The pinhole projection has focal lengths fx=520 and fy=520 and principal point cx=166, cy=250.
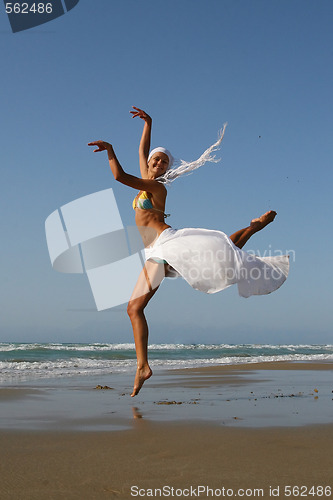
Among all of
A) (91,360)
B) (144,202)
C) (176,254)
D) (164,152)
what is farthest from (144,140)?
(91,360)

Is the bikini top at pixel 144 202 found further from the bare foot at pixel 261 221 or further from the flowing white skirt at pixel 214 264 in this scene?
the bare foot at pixel 261 221

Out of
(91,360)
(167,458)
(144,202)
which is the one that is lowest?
(91,360)

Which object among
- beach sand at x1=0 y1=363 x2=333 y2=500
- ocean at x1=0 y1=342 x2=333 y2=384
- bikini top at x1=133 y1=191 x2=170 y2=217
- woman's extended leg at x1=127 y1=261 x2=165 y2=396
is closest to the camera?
beach sand at x1=0 y1=363 x2=333 y2=500

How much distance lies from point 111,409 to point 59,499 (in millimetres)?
2781

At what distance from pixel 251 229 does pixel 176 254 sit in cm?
87

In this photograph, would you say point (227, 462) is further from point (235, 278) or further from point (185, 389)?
point (185, 389)

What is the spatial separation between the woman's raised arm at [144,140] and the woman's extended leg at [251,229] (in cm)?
120

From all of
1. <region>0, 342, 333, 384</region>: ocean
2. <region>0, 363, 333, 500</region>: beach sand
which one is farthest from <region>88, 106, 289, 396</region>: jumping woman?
<region>0, 342, 333, 384</region>: ocean

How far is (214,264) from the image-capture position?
4.79 m

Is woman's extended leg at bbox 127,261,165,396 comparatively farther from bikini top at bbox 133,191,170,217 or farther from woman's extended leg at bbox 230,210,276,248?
woman's extended leg at bbox 230,210,276,248

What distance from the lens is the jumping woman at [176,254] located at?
480 cm

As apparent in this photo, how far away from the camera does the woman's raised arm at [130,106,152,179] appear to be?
551cm

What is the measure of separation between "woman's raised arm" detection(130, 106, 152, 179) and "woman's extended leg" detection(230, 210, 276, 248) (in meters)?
1.20

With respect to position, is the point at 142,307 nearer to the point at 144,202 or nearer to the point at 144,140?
the point at 144,202
